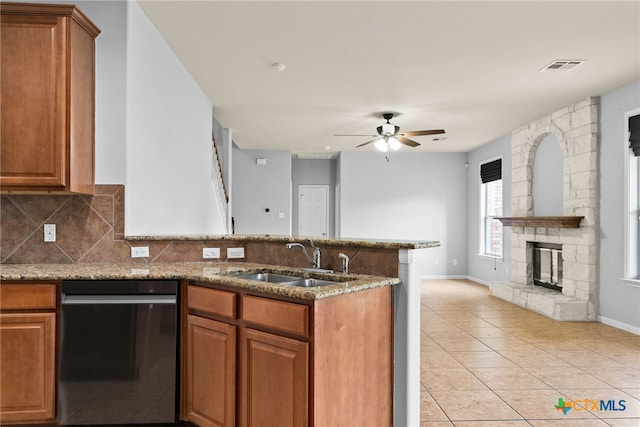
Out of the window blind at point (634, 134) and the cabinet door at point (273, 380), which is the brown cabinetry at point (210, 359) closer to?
the cabinet door at point (273, 380)

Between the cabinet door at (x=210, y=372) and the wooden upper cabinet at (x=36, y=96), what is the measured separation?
4.40 feet

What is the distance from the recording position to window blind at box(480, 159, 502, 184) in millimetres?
7800

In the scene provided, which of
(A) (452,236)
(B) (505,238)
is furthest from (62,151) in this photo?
(A) (452,236)

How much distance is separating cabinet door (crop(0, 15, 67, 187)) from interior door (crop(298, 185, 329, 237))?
761 cm

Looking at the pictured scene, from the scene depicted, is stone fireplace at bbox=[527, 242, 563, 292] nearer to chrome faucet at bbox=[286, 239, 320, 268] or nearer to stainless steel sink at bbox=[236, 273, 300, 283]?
chrome faucet at bbox=[286, 239, 320, 268]

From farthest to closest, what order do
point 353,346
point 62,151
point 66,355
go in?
point 62,151
point 66,355
point 353,346

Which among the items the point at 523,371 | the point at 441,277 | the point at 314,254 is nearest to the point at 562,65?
the point at 523,371

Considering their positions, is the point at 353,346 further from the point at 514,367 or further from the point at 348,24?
the point at 348,24

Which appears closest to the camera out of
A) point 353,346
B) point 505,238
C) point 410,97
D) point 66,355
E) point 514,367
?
point 353,346

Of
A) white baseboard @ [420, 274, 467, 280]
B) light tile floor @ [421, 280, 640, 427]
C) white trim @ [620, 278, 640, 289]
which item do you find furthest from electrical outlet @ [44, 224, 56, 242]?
white baseboard @ [420, 274, 467, 280]

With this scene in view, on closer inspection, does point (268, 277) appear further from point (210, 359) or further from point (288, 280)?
point (210, 359)

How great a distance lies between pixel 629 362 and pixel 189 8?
474 cm

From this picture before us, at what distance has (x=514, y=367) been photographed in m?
3.59

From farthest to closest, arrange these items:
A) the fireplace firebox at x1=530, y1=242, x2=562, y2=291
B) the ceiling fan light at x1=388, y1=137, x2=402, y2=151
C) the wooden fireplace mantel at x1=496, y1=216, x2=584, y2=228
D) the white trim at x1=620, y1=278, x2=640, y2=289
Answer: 1. the ceiling fan light at x1=388, y1=137, x2=402, y2=151
2. the fireplace firebox at x1=530, y1=242, x2=562, y2=291
3. the wooden fireplace mantel at x1=496, y1=216, x2=584, y2=228
4. the white trim at x1=620, y1=278, x2=640, y2=289
